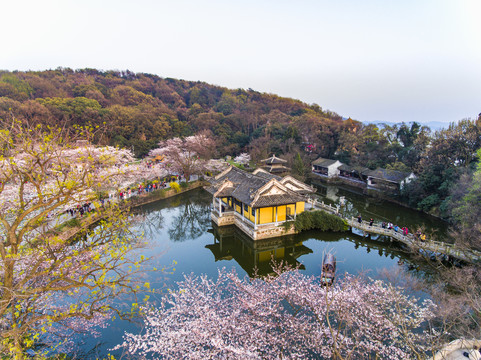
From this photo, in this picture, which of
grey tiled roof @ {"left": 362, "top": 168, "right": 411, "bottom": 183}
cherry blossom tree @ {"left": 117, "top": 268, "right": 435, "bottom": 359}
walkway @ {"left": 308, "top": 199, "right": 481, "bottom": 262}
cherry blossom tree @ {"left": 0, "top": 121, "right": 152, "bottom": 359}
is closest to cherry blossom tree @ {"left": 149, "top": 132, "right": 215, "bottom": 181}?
walkway @ {"left": 308, "top": 199, "right": 481, "bottom": 262}

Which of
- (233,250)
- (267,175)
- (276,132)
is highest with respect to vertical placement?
(276,132)

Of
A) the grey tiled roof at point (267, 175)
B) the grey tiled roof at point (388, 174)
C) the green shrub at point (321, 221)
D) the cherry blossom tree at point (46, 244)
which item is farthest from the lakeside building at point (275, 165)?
the cherry blossom tree at point (46, 244)

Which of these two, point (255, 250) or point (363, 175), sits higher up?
point (363, 175)

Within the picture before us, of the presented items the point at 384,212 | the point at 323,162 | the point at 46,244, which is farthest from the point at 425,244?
the point at 323,162

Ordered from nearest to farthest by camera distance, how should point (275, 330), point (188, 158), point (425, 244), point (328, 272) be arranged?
point (275, 330) → point (328, 272) → point (425, 244) → point (188, 158)

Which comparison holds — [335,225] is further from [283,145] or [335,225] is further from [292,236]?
[283,145]

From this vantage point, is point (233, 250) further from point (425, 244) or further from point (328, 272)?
point (425, 244)

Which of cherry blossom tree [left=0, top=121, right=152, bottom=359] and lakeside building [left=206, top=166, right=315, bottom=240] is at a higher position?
cherry blossom tree [left=0, top=121, right=152, bottom=359]

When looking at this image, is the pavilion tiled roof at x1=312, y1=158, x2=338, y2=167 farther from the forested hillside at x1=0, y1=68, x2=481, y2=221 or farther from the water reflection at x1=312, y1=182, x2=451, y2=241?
the water reflection at x1=312, y1=182, x2=451, y2=241
